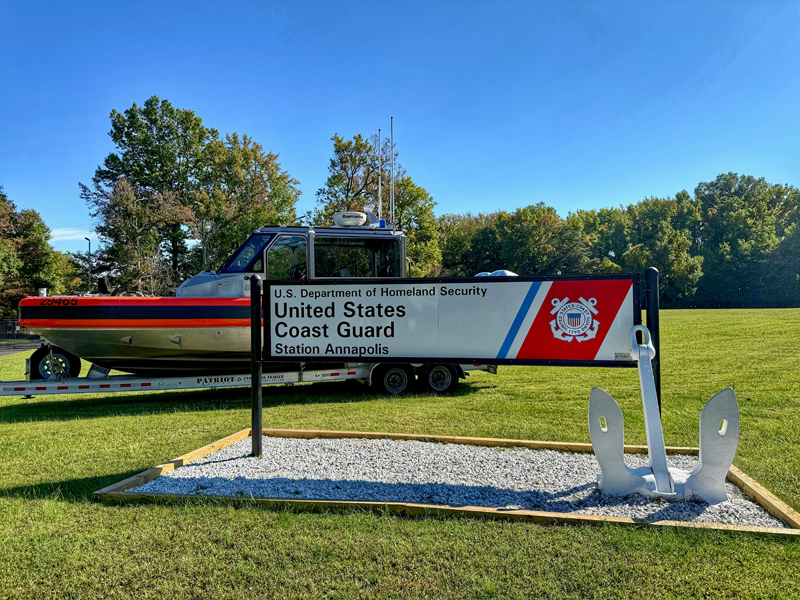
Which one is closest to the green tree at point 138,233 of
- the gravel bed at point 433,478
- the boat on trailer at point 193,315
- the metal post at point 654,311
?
the boat on trailer at point 193,315

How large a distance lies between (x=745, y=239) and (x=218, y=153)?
6652cm

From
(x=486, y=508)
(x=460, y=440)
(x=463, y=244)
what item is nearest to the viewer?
(x=486, y=508)

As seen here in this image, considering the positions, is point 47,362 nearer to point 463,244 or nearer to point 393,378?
point 393,378

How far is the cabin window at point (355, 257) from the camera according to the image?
8.71 metres

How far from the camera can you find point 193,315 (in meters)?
8.07

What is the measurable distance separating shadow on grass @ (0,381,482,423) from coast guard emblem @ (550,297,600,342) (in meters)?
4.67

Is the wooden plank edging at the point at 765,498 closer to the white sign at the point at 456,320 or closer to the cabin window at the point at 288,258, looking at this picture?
the white sign at the point at 456,320

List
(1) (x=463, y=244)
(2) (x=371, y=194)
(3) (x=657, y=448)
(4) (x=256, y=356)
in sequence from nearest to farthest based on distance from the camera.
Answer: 1. (3) (x=657, y=448)
2. (4) (x=256, y=356)
3. (2) (x=371, y=194)
4. (1) (x=463, y=244)

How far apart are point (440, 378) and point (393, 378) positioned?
0.81 metres

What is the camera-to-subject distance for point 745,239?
225 feet

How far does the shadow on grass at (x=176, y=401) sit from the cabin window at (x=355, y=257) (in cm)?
209

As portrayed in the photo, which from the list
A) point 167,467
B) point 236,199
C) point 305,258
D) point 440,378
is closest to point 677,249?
point 236,199

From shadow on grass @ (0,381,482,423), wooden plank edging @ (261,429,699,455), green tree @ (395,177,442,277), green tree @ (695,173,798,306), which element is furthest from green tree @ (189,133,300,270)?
green tree @ (695,173,798,306)

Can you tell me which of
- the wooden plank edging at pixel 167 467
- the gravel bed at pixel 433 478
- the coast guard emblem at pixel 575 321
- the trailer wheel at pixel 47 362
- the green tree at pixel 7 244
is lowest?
the gravel bed at pixel 433 478
